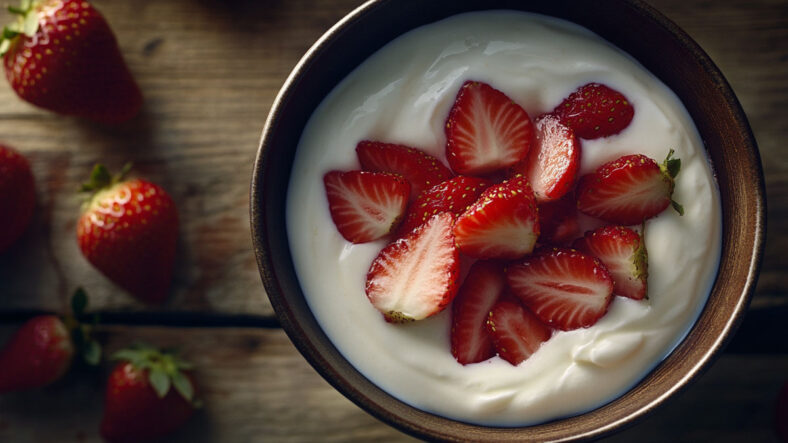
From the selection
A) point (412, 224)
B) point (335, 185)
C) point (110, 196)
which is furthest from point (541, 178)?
point (110, 196)

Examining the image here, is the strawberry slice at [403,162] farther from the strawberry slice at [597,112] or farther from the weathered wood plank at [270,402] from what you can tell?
the weathered wood plank at [270,402]

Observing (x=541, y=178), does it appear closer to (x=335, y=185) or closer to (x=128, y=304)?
(x=335, y=185)

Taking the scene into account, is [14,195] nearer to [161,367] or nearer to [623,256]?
[161,367]

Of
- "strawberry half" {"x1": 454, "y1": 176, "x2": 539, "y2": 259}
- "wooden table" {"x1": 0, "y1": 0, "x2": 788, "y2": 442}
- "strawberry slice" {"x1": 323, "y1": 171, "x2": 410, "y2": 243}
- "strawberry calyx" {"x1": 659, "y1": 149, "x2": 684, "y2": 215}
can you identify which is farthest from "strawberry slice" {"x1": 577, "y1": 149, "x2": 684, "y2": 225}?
"wooden table" {"x1": 0, "y1": 0, "x2": 788, "y2": 442}

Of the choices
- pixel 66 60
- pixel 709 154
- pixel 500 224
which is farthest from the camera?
pixel 66 60

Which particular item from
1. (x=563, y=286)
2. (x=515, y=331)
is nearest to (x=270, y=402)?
(x=515, y=331)

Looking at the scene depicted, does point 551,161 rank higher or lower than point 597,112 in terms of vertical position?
lower

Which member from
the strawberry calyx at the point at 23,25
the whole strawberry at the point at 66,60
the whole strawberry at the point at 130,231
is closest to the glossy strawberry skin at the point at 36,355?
the whole strawberry at the point at 130,231
